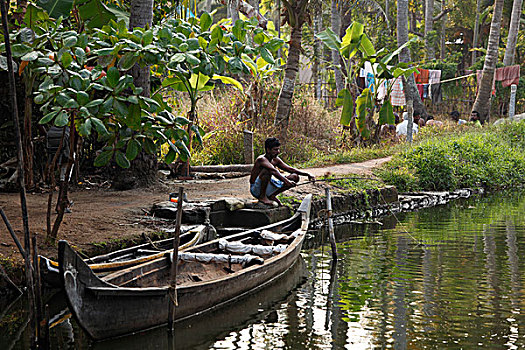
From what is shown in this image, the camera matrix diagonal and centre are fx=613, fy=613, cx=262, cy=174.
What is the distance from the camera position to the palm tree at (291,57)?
519 inches

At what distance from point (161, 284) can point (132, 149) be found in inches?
49.0

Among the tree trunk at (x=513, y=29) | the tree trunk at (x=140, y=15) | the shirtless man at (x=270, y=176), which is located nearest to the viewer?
the shirtless man at (x=270, y=176)

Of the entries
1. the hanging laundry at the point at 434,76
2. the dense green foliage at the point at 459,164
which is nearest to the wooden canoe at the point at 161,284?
the dense green foliage at the point at 459,164

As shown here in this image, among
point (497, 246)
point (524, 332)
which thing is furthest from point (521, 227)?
point (524, 332)

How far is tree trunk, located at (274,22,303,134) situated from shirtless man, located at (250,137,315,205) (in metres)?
5.00

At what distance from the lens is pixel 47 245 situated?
606cm

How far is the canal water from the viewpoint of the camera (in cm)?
478

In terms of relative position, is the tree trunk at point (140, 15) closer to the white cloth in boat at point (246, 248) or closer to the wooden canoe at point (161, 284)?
the white cloth in boat at point (246, 248)

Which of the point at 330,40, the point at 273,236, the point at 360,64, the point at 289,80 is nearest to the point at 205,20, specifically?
the point at 273,236

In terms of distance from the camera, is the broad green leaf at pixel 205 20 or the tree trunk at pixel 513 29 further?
the tree trunk at pixel 513 29

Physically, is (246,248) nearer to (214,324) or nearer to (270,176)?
(214,324)

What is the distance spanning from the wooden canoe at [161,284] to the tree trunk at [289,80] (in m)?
6.75

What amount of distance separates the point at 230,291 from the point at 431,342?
5.85 ft

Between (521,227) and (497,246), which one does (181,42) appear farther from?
(521,227)
